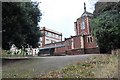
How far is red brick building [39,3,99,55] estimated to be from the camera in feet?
124

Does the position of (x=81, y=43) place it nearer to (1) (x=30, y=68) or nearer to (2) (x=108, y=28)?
(2) (x=108, y=28)

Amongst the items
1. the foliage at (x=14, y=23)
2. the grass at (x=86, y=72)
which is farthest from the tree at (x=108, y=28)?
the foliage at (x=14, y=23)

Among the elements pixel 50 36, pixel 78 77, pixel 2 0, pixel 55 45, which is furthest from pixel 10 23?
pixel 50 36

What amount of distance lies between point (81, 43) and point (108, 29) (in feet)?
69.5

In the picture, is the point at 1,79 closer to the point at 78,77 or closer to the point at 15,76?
the point at 15,76

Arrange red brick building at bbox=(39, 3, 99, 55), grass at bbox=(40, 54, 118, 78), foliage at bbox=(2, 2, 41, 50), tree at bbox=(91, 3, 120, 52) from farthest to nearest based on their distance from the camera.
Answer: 1. red brick building at bbox=(39, 3, 99, 55)
2. tree at bbox=(91, 3, 120, 52)
3. foliage at bbox=(2, 2, 41, 50)
4. grass at bbox=(40, 54, 118, 78)

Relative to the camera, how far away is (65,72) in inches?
486

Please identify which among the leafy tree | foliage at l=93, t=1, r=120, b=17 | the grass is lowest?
the grass

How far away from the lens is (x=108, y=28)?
1908 centimetres

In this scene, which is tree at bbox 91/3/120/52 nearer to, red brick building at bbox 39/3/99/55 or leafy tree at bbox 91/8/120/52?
leafy tree at bbox 91/8/120/52

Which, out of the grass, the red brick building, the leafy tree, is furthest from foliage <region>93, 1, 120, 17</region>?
the red brick building

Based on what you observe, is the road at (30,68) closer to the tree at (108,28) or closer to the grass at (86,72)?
the grass at (86,72)

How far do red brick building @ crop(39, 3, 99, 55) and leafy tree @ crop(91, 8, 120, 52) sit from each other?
1379 centimetres

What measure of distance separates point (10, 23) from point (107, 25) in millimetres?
7202
